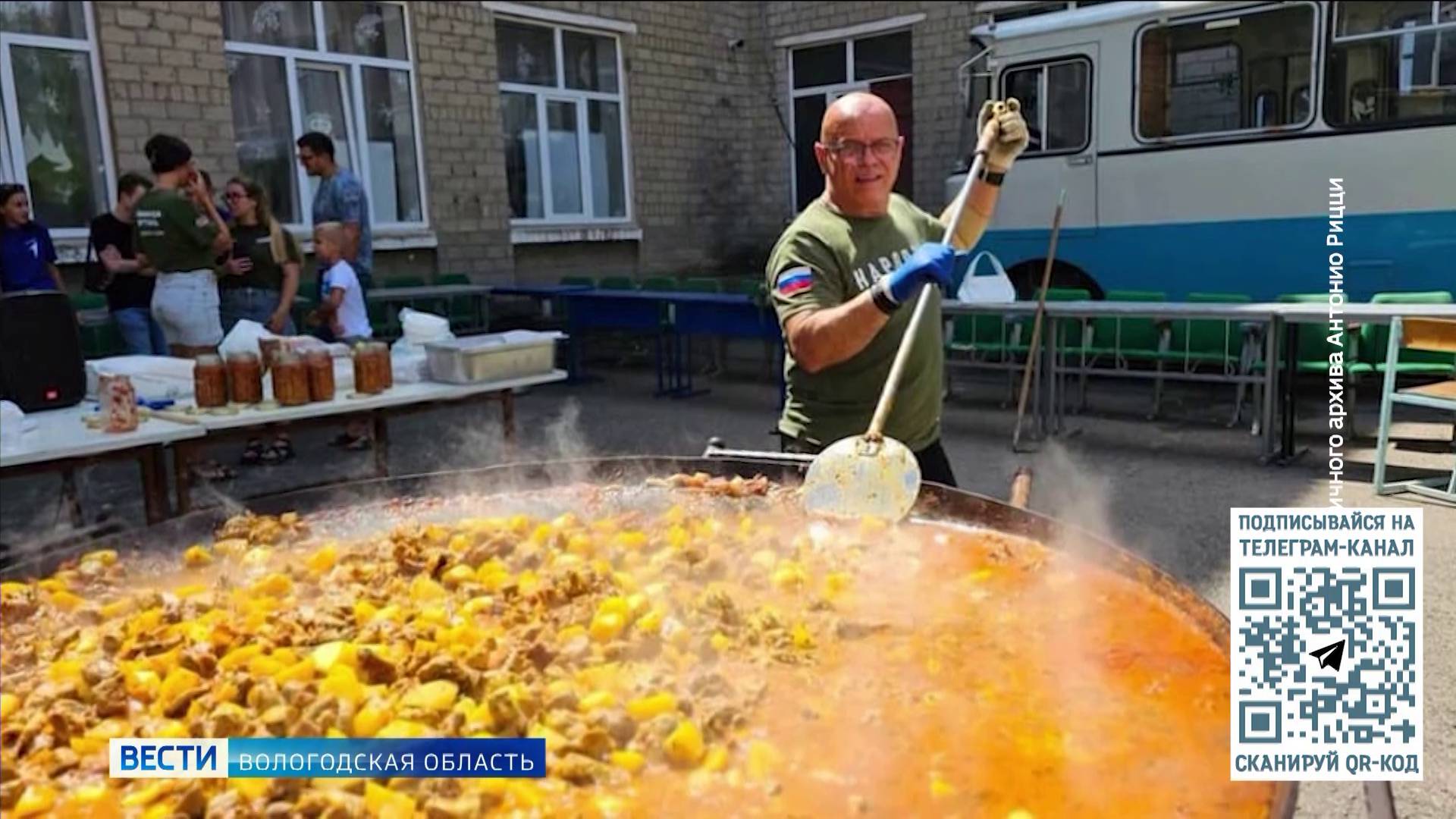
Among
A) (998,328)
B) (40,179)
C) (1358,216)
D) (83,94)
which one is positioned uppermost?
(83,94)

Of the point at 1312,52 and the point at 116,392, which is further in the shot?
the point at 1312,52

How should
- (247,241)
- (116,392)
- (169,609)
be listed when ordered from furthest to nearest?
(247,241) → (116,392) → (169,609)

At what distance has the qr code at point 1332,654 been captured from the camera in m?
1.40

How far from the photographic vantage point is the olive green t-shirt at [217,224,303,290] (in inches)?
255

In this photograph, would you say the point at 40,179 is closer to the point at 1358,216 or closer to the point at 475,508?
the point at 475,508

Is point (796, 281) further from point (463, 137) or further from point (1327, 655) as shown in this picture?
point (463, 137)

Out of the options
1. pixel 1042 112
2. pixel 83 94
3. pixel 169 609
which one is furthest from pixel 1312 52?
→ pixel 83 94

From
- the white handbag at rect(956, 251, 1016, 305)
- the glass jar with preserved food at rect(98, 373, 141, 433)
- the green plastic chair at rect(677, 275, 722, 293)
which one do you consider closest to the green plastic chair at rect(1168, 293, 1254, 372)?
the white handbag at rect(956, 251, 1016, 305)

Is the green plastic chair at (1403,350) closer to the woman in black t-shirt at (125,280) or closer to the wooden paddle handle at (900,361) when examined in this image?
the wooden paddle handle at (900,361)

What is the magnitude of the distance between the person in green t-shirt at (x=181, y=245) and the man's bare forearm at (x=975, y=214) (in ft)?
15.3

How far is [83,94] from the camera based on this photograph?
8.89 meters

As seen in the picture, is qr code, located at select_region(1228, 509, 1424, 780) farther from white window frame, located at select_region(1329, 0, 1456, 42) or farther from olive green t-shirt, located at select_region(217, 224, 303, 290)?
Result: white window frame, located at select_region(1329, 0, 1456, 42)

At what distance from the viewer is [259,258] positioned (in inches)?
257

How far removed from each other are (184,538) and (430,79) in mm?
9990
